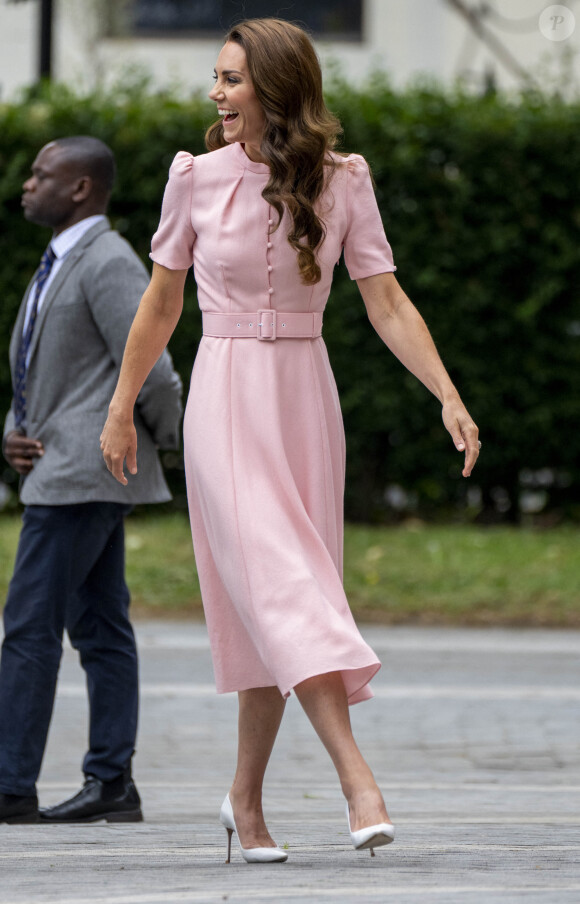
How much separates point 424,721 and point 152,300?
10.1ft

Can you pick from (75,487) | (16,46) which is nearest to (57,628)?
(75,487)

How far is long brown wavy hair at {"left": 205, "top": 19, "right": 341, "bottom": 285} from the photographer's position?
3.23 meters

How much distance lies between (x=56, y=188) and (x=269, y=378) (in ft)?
4.94

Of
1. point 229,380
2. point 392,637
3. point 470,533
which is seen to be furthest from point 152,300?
point 470,533

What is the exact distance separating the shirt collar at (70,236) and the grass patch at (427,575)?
12.8 ft

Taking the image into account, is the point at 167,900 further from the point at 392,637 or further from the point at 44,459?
the point at 392,637

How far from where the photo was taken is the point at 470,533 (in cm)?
1000

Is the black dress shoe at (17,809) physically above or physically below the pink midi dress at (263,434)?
below

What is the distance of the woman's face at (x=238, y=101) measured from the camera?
128 inches

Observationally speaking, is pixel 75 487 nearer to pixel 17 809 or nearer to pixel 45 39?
pixel 17 809

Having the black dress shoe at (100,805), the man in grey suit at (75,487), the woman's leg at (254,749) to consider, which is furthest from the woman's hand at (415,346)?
the black dress shoe at (100,805)

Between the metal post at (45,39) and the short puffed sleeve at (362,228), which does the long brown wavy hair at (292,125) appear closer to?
the short puffed sleeve at (362,228)

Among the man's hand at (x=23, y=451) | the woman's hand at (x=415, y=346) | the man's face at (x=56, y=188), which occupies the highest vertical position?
the man's face at (x=56, y=188)

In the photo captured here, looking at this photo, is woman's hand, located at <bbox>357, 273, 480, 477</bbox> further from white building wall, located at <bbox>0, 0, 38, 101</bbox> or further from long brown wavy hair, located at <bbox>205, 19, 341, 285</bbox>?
white building wall, located at <bbox>0, 0, 38, 101</bbox>
